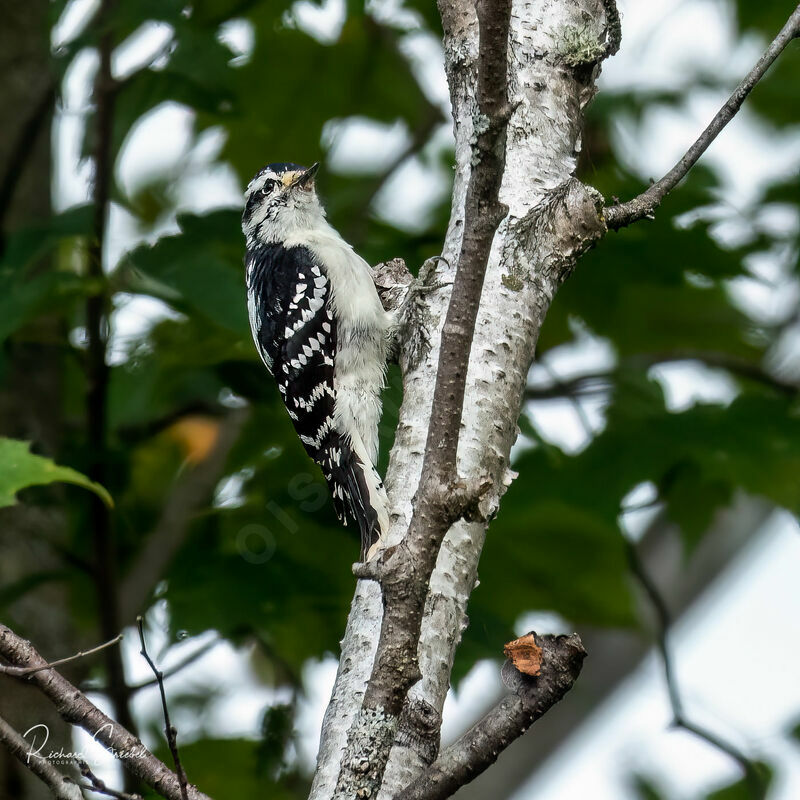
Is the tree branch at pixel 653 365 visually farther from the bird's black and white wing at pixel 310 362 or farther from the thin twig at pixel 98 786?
the thin twig at pixel 98 786

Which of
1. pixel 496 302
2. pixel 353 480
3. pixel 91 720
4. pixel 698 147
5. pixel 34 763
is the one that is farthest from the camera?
pixel 353 480

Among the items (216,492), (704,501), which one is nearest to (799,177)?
(704,501)

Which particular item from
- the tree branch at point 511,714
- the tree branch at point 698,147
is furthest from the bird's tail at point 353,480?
the tree branch at point 511,714

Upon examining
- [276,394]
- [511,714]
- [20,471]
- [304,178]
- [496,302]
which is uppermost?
[304,178]

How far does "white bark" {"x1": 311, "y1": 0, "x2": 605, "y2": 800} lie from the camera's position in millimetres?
2281

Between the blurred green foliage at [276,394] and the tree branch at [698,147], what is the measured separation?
1.36 metres

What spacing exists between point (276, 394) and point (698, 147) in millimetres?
2371

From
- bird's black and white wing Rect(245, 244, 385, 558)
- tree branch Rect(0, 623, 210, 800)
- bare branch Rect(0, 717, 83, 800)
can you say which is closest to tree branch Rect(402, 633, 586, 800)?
tree branch Rect(0, 623, 210, 800)

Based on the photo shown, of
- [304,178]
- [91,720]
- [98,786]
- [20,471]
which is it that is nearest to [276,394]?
[304,178]

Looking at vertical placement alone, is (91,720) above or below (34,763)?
above

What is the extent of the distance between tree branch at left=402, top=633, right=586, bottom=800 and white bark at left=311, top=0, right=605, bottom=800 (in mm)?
259

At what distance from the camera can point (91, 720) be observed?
1998mm

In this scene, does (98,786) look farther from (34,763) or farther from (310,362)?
(310,362)

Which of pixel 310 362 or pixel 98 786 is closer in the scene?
pixel 98 786
